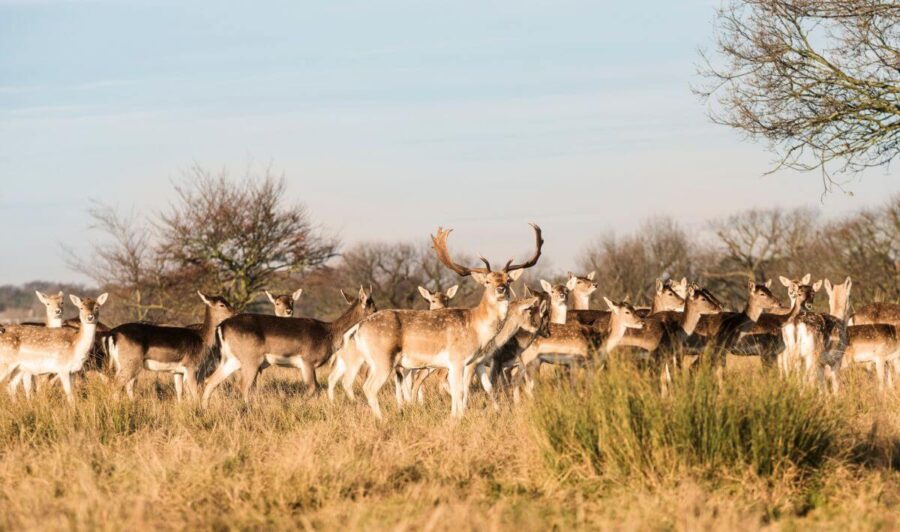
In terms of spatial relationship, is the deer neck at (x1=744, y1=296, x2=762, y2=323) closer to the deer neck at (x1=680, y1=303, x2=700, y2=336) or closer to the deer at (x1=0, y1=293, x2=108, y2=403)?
the deer neck at (x1=680, y1=303, x2=700, y2=336)

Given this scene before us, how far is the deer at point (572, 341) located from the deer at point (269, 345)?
2327mm

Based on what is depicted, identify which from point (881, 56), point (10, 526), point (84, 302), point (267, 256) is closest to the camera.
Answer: point (10, 526)

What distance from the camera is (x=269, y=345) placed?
12961 millimetres

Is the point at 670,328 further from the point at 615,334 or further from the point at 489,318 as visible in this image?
the point at 489,318

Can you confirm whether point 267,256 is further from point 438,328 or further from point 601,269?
point 601,269

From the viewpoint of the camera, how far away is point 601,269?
5772 centimetres

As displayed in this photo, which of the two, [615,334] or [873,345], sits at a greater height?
[615,334]

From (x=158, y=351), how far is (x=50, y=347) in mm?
1252

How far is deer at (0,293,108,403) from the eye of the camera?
1220cm

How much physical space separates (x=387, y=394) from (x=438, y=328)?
2.06m

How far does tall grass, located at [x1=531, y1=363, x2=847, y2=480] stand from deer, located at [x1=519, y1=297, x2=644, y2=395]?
5.17m

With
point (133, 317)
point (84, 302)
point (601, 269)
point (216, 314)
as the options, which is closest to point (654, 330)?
point (216, 314)

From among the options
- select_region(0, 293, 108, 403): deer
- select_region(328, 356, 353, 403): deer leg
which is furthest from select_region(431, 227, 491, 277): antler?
select_region(0, 293, 108, 403): deer

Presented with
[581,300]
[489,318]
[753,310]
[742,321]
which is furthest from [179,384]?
[753,310]
